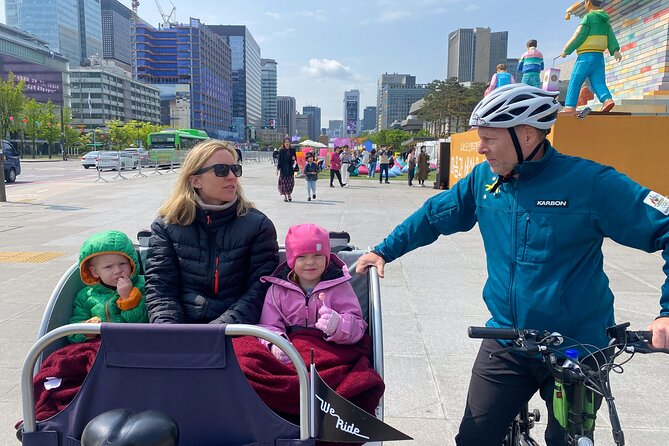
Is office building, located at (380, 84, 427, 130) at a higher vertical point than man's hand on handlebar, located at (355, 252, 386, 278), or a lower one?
higher

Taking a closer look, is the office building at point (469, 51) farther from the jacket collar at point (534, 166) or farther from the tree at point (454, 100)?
the jacket collar at point (534, 166)

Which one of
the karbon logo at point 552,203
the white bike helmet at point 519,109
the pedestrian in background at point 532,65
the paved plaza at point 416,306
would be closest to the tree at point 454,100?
the pedestrian in background at point 532,65

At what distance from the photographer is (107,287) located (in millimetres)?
2781

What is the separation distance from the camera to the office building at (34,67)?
98.5 meters

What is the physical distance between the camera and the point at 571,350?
172 cm

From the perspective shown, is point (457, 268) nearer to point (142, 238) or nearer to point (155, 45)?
point (142, 238)

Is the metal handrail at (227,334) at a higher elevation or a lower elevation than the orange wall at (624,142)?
lower

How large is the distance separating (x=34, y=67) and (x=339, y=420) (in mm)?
123283

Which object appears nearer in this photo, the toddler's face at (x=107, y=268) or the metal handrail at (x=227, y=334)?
the metal handrail at (x=227, y=334)

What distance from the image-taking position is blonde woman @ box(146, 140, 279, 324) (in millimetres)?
2664

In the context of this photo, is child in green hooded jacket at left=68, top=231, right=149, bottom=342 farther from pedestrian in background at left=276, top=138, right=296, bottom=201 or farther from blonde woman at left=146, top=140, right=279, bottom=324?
pedestrian in background at left=276, top=138, right=296, bottom=201

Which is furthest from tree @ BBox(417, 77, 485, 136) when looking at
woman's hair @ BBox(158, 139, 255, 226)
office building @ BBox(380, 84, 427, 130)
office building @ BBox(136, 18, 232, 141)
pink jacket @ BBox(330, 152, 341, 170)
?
office building @ BBox(380, 84, 427, 130)

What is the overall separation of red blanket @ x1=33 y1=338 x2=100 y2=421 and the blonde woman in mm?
451

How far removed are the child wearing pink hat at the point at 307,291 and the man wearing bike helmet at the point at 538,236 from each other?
716mm
